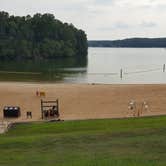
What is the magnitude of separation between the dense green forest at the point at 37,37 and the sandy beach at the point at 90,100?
65175 mm

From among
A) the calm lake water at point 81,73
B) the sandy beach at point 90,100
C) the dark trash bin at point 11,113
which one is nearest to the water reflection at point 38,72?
the calm lake water at point 81,73

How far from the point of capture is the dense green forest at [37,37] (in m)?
107

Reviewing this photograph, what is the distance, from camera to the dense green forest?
4222 inches

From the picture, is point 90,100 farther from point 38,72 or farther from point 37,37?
point 37,37

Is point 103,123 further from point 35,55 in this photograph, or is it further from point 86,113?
point 35,55

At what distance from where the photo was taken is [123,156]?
1030 cm

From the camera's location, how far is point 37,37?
12175cm

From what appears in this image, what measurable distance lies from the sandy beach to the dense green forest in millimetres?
65175

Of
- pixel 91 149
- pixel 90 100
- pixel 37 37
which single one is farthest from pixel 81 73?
pixel 91 149

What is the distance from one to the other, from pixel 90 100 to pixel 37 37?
8885 cm

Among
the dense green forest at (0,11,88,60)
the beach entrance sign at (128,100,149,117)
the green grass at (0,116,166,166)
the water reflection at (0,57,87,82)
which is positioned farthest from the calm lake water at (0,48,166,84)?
the green grass at (0,116,166,166)

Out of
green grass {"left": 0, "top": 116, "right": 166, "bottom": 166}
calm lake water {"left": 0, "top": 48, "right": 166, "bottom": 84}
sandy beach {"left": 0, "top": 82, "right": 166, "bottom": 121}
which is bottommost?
calm lake water {"left": 0, "top": 48, "right": 166, "bottom": 84}

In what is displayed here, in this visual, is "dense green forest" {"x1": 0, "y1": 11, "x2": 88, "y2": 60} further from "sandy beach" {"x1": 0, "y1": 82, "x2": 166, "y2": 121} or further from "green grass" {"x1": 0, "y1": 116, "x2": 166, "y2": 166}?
"green grass" {"x1": 0, "y1": 116, "x2": 166, "y2": 166}

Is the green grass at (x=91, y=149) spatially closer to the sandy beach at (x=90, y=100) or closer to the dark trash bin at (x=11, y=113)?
the sandy beach at (x=90, y=100)
